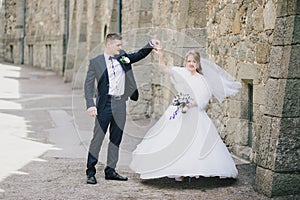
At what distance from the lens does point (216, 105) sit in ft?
26.9

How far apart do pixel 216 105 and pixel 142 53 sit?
236cm

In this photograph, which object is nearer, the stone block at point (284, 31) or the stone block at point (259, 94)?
the stone block at point (284, 31)

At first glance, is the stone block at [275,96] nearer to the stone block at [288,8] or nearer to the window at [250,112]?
the stone block at [288,8]

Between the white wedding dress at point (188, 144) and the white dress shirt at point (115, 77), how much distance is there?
56 centimetres

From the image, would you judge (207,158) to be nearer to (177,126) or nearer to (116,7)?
(177,126)

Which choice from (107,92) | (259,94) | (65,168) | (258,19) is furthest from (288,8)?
(65,168)

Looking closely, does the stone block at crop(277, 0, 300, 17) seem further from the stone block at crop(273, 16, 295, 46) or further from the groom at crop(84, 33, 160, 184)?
the groom at crop(84, 33, 160, 184)

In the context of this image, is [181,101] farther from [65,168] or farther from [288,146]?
[65,168]

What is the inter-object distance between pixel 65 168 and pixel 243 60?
105 inches

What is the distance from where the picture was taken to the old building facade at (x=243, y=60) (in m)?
5.25

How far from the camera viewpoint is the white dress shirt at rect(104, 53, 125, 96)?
5.98 meters

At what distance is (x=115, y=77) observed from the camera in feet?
19.8

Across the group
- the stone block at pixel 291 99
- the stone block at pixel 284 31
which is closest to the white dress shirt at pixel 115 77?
the stone block at pixel 284 31

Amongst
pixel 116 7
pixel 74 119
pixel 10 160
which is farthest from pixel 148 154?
pixel 116 7
